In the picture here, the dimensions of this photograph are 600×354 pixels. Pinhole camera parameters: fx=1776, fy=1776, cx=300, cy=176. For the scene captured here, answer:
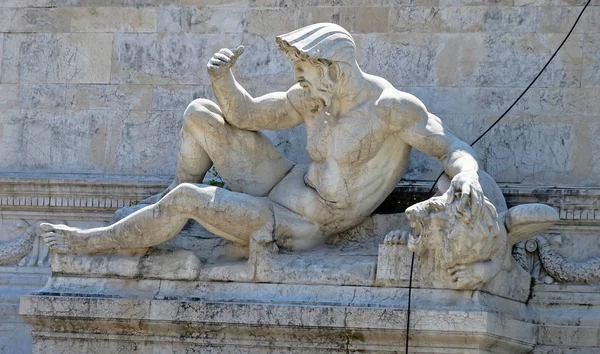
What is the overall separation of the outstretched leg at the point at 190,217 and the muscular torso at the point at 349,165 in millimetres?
330

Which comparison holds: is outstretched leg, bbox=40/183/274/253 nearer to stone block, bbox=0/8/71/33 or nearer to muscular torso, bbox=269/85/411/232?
muscular torso, bbox=269/85/411/232

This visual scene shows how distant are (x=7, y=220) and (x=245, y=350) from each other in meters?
2.82

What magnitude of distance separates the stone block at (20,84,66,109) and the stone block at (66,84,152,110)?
63mm

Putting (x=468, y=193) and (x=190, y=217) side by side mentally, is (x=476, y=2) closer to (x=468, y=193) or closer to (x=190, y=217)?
(x=468, y=193)

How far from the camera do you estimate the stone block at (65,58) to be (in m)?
13.7

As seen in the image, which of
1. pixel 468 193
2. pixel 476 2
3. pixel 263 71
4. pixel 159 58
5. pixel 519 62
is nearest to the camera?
pixel 468 193

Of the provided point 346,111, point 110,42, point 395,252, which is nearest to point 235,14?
point 110,42

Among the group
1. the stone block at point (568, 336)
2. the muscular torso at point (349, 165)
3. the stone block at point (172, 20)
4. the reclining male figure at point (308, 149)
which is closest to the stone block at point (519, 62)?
the reclining male figure at point (308, 149)

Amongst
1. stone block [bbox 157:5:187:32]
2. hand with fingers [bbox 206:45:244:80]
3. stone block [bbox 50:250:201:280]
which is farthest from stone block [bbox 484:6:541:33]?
stone block [bbox 50:250:201:280]

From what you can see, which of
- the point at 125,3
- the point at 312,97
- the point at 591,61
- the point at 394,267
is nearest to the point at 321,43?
the point at 312,97

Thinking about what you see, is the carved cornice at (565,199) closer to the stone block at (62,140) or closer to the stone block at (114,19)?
the stone block at (62,140)

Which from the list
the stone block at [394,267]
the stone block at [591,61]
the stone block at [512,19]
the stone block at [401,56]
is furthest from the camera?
the stone block at [401,56]

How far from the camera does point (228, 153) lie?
12328 millimetres

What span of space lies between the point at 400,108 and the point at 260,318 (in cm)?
167
